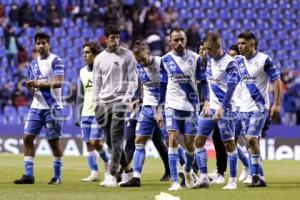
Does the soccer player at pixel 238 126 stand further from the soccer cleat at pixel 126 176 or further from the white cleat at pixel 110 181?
the white cleat at pixel 110 181

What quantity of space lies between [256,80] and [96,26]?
1872 cm

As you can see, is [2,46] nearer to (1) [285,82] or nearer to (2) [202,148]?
(1) [285,82]

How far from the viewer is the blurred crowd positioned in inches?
1122

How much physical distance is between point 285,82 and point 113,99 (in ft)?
54.0

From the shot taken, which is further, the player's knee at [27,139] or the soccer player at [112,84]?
the player's knee at [27,139]

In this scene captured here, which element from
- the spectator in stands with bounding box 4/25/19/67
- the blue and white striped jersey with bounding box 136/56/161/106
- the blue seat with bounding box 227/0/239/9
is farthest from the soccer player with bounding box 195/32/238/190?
the blue seat with bounding box 227/0/239/9

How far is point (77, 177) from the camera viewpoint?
1650 centimetres

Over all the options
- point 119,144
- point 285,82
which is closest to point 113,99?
point 119,144

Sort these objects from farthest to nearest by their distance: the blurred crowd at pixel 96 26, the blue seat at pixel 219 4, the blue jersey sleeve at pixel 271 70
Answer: the blue seat at pixel 219 4 → the blurred crowd at pixel 96 26 → the blue jersey sleeve at pixel 271 70

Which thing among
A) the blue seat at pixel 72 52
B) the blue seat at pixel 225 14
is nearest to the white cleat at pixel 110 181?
the blue seat at pixel 72 52

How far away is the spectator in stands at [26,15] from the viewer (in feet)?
104

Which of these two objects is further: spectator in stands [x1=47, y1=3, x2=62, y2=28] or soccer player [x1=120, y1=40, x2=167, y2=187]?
spectator in stands [x1=47, y1=3, x2=62, y2=28]

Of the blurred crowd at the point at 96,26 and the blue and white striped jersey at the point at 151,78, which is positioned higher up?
the blurred crowd at the point at 96,26

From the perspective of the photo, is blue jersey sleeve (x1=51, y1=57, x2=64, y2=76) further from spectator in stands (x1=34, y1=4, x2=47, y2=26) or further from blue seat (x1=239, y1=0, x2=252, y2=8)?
blue seat (x1=239, y1=0, x2=252, y2=8)
